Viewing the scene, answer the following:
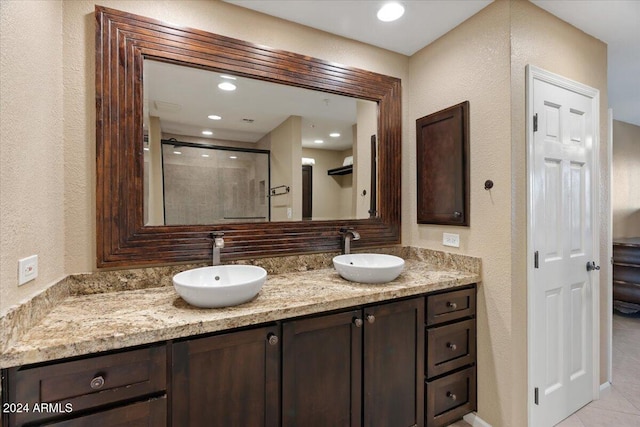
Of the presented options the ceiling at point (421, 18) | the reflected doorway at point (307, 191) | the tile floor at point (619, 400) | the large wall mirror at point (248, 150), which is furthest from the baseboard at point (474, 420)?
the ceiling at point (421, 18)

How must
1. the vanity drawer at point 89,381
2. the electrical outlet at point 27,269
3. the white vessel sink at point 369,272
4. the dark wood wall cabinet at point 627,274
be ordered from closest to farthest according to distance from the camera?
1. the vanity drawer at point 89,381
2. the electrical outlet at point 27,269
3. the white vessel sink at point 369,272
4. the dark wood wall cabinet at point 627,274

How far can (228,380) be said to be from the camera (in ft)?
4.02

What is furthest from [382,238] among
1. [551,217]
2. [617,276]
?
[617,276]

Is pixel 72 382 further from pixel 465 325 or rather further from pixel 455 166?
pixel 455 166

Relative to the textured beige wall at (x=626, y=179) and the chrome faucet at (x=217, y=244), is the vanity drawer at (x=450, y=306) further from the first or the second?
the textured beige wall at (x=626, y=179)

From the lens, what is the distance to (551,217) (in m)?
1.86

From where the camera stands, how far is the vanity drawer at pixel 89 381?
942 millimetres

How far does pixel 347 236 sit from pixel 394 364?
846 mm

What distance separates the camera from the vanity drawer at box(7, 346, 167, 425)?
3.09 feet

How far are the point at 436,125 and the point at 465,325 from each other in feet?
4.44

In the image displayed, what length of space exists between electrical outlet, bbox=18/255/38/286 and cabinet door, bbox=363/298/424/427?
1.40m

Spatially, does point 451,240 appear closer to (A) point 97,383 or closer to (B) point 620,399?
(B) point 620,399

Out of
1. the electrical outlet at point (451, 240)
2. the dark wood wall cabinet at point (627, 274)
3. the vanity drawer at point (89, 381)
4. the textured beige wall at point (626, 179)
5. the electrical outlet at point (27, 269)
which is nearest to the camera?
the vanity drawer at point (89, 381)

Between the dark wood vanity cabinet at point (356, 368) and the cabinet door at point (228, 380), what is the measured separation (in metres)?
0.07
